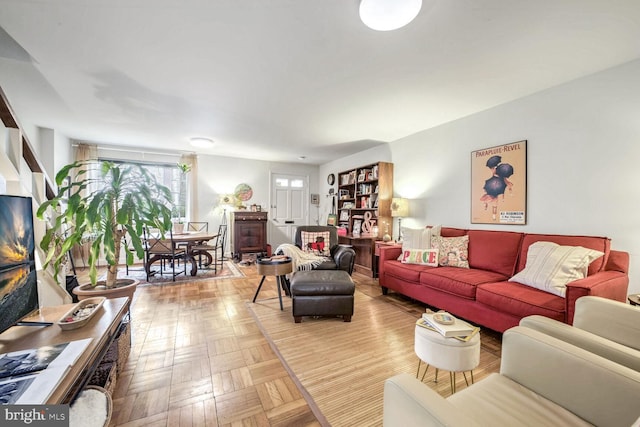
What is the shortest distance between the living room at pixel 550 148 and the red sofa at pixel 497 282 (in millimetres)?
260

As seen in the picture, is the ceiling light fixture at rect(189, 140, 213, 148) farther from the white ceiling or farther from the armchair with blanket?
the armchair with blanket

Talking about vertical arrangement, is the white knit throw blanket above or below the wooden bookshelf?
below

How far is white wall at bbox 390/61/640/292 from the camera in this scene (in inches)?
84.5

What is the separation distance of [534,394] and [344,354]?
1.25 metres

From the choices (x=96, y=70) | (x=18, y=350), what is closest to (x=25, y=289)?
(x=18, y=350)

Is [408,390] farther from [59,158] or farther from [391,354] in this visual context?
[59,158]

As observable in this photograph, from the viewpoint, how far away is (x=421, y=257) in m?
3.11

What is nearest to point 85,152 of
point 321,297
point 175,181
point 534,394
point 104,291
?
point 175,181

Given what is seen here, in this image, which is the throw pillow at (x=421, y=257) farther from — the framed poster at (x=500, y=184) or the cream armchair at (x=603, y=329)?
the cream armchair at (x=603, y=329)

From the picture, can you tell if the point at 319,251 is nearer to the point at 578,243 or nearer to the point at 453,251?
the point at 453,251

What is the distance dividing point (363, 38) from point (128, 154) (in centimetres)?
548

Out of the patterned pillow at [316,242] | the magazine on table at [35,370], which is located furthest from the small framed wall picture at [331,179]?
the magazine on table at [35,370]

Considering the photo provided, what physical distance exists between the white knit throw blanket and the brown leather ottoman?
52 cm

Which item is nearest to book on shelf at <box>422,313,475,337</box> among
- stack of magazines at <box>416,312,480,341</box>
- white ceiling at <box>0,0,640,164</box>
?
stack of magazines at <box>416,312,480,341</box>
